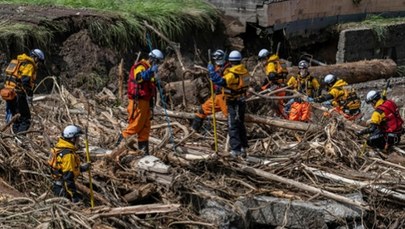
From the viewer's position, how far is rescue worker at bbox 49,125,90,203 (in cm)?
910

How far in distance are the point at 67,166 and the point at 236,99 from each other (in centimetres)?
295

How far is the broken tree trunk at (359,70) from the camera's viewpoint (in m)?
17.1

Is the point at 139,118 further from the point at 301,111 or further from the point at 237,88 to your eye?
the point at 301,111

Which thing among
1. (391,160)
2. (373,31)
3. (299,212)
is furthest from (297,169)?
Result: (373,31)

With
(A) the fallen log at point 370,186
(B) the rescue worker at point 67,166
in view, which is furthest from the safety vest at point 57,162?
(A) the fallen log at point 370,186

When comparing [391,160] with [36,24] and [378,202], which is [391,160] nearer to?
[378,202]

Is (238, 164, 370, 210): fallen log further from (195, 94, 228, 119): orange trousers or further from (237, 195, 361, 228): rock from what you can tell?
(195, 94, 228, 119): orange trousers

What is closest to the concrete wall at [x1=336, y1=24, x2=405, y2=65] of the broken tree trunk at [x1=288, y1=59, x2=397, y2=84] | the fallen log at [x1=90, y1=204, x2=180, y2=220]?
the broken tree trunk at [x1=288, y1=59, x2=397, y2=84]

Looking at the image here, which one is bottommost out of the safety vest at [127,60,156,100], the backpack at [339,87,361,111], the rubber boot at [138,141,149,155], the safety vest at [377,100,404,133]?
the backpack at [339,87,361,111]

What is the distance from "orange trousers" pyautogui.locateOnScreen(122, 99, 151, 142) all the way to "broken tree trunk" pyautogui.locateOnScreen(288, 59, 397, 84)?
6.73m

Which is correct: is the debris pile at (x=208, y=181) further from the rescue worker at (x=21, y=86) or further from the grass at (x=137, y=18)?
the grass at (x=137, y=18)

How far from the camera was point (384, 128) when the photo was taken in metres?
12.2

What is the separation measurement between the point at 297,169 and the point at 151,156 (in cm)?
207

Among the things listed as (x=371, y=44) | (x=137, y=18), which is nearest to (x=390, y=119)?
(x=137, y=18)
